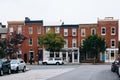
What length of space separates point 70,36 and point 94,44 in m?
7.16

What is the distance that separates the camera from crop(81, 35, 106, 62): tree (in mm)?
71688

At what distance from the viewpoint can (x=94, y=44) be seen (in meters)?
72.4

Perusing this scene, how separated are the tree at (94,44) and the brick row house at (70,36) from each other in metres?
3.58

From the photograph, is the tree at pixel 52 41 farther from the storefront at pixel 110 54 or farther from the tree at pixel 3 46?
the tree at pixel 3 46

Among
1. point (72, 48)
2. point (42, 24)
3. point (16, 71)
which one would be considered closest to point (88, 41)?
point (72, 48)

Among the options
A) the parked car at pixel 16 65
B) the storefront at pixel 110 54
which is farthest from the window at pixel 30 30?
the parked car at pixel 16 65

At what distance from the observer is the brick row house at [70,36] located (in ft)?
248

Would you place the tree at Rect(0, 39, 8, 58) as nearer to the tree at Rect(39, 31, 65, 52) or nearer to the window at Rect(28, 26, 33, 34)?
the tree at Rect(39, 31, 65, 52)

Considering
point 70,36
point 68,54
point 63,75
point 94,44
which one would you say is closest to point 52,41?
point 70,36

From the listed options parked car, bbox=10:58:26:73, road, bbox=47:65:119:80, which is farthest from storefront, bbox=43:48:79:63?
road, bbox=47:65:119:80

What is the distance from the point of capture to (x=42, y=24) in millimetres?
78250

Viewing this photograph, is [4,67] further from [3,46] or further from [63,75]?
[3,46]

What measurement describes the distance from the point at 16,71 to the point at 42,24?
41144mm

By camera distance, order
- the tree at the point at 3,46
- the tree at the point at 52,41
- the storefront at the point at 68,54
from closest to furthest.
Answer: the tree at the point at 3,46
the tree at the point at 52,41
the storefront at the point at 68,54
